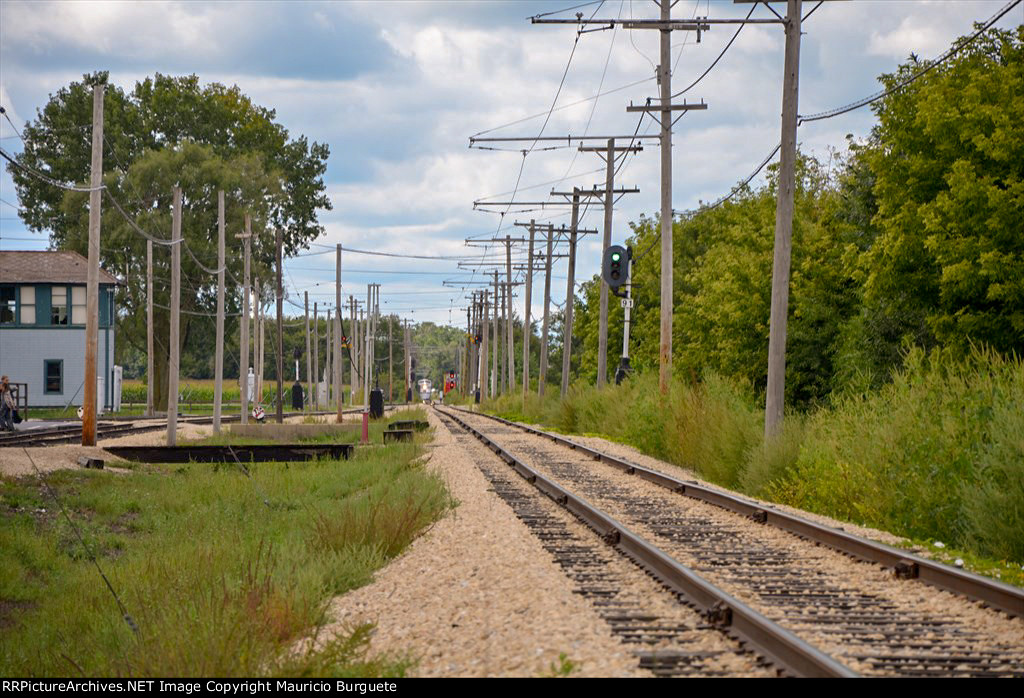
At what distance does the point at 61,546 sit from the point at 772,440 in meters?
10.7

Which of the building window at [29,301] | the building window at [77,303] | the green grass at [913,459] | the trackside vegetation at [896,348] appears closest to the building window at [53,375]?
the building window at [77,303]

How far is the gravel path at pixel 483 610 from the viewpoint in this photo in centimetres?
703

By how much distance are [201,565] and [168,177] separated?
203 feet

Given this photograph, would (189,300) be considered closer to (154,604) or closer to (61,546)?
(61,546)

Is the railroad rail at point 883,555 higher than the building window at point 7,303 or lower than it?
lower

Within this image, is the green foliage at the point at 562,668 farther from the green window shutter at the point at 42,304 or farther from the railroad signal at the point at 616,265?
the green window shutter at the point at 42,304

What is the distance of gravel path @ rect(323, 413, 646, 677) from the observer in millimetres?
7031

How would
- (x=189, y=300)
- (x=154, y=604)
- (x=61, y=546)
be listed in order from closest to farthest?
(x=154, y=604), (x=61, y=546), (x=189, y=300)

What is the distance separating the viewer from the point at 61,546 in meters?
16.8

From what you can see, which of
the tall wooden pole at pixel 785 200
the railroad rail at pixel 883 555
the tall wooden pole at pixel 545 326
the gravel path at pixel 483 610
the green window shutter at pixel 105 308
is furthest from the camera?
the green window shutter at pixel 105 308

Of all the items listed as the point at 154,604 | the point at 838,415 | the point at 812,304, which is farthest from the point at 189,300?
the point at 154,604

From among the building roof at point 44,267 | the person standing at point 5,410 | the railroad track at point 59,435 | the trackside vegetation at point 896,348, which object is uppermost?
the building roof at point 44,267

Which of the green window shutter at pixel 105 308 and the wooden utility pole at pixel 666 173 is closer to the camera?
the wooden utility pole at pixel 666 173

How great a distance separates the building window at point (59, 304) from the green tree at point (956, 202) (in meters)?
48.3
